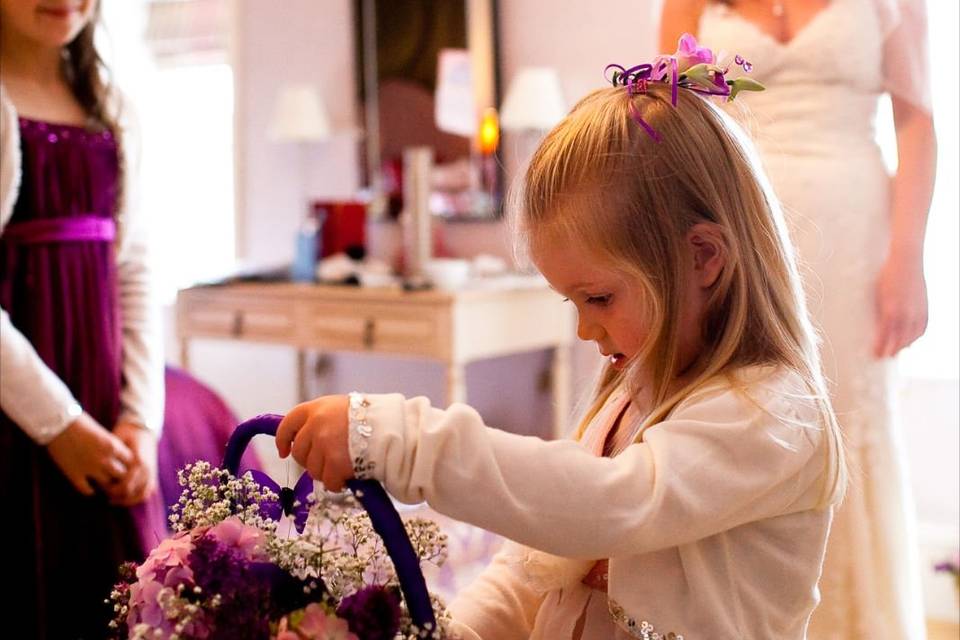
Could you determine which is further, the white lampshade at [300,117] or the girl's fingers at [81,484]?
the white lampshade at [300,117]

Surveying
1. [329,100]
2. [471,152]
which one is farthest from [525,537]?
[329,100]

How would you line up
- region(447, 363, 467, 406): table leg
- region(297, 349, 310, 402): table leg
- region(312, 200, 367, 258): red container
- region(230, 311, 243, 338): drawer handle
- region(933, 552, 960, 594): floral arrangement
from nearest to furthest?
region(933, 552, 960, 594): floral arrangement < region(447, 363, 467, 406): table leg < region(230, 311, 243, 338): drawer handle < region(312, 200, 367, 258): red container < region(297, 349, 310, 402): table leg

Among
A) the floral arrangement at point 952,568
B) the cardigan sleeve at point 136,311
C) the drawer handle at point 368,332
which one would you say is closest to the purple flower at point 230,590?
the cardigan sleeve at point 136,311

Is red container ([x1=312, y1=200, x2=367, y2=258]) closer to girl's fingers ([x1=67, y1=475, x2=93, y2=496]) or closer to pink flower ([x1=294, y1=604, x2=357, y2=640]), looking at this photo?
girl's fingers ([x1=67, y1=475, x2=93, y2=496])

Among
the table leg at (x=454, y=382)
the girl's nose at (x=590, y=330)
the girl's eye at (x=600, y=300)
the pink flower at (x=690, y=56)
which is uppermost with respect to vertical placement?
the pink flower at (x=690, y=56)

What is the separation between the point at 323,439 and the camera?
0.83 m

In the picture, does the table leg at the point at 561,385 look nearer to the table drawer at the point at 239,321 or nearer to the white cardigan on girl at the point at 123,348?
the table drawer at the point at 239,321

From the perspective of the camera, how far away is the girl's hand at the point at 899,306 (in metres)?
1.69

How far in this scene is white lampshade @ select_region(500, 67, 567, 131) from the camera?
336cm

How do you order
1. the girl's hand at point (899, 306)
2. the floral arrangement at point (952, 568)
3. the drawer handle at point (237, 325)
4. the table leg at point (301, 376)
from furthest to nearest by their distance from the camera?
the table leg at point (301, 376) < the drawer handle at point (237, 325) < the floral arrangement at point (952, 568) < the girl's hand at point (899, 306)

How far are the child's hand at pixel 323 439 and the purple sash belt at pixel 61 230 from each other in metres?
0.89

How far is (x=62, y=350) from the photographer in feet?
5.31

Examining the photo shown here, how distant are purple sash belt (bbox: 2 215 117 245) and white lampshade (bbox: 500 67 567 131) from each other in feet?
6.27

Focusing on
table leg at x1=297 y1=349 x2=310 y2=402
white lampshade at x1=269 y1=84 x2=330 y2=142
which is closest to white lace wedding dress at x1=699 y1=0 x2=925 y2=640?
white lampshade at x1=269 y1=84 x2=330 y2=142
